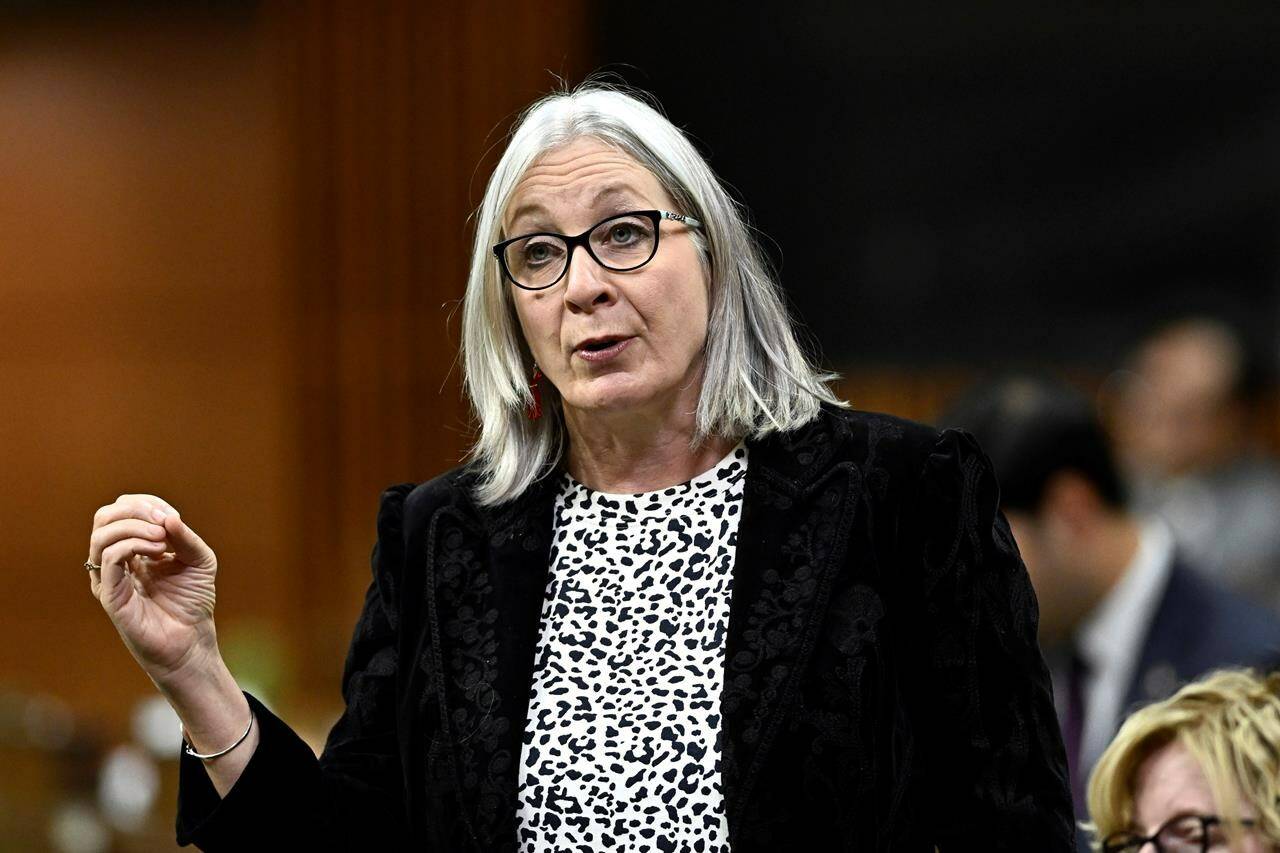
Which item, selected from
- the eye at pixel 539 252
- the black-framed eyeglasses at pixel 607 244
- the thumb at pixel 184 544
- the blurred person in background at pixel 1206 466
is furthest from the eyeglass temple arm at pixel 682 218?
the blurred person in background at pixel 1206 466

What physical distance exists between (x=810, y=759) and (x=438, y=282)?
214 inches

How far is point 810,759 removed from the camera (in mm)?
1707

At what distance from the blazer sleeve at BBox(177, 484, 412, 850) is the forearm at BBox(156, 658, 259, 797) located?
0.04 feet

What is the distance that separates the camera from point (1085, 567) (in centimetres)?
335

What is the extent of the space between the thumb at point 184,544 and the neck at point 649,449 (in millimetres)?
450

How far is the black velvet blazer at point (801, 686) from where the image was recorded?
1.71 m

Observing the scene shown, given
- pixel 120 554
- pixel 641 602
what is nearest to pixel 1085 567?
pixel 641 602

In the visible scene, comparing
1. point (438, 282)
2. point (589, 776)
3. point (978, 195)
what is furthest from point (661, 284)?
point (438, 282)

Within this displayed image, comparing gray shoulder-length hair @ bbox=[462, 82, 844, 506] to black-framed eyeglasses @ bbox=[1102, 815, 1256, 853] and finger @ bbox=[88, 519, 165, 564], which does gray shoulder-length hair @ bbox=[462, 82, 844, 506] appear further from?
black-framed eyeglasses @ bbox=[1102, 815, 1256, 853]

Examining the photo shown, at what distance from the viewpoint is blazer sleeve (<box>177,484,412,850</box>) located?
1.82 meters

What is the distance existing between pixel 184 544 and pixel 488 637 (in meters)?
0.34

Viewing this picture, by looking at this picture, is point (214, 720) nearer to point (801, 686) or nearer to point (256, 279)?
point (801, 686)

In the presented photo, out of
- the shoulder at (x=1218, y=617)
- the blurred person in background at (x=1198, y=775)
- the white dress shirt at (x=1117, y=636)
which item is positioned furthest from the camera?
the white dress shirt at (x=1117, y=636)

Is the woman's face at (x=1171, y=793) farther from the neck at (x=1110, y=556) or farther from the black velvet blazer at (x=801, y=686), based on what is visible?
the neck at (x=1110, y=556)
